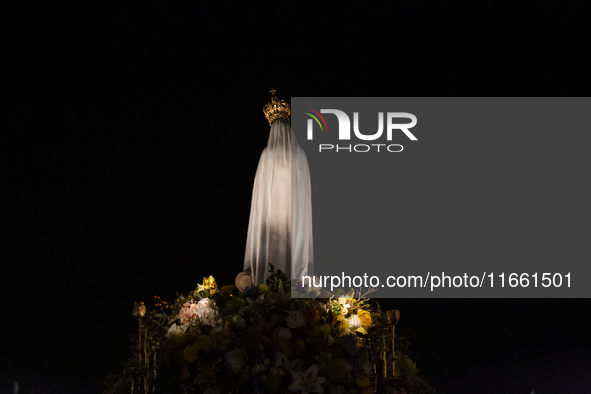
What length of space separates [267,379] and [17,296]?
11.6 ft

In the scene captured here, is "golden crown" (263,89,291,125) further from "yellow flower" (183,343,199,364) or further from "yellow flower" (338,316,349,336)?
"yellow flower" (183,343,199,364)

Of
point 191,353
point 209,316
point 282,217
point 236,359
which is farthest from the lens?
point 282,217

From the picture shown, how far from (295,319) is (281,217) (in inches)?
34.2

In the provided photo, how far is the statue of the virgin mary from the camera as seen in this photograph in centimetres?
327

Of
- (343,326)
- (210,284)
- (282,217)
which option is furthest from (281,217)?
(343,326)

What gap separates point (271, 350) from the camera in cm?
260

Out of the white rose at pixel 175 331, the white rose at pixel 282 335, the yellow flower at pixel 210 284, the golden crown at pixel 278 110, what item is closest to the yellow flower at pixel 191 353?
the white rose at pixel 175 331

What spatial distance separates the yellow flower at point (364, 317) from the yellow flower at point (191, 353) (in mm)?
971

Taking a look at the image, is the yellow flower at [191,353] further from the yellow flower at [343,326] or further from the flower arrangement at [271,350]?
the yellow flower at [343,326]

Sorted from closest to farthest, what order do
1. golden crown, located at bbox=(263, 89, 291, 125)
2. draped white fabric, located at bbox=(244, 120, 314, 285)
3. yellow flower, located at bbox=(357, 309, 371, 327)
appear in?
yellow flower, located at bbox=(357, 309, 371, 327) < draped white fabric, located at bbox=(244, 120, 314, 285) < golden crown, located at bbox=(263, 89, 291, 125)

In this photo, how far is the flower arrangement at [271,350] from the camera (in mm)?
2535

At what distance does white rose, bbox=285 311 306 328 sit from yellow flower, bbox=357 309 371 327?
50cm

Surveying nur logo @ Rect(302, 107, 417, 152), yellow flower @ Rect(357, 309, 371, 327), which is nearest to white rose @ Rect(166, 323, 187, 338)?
yellow flower @ Rect(357, 309, 371, 327)

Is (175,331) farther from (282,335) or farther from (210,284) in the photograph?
(282,335)
